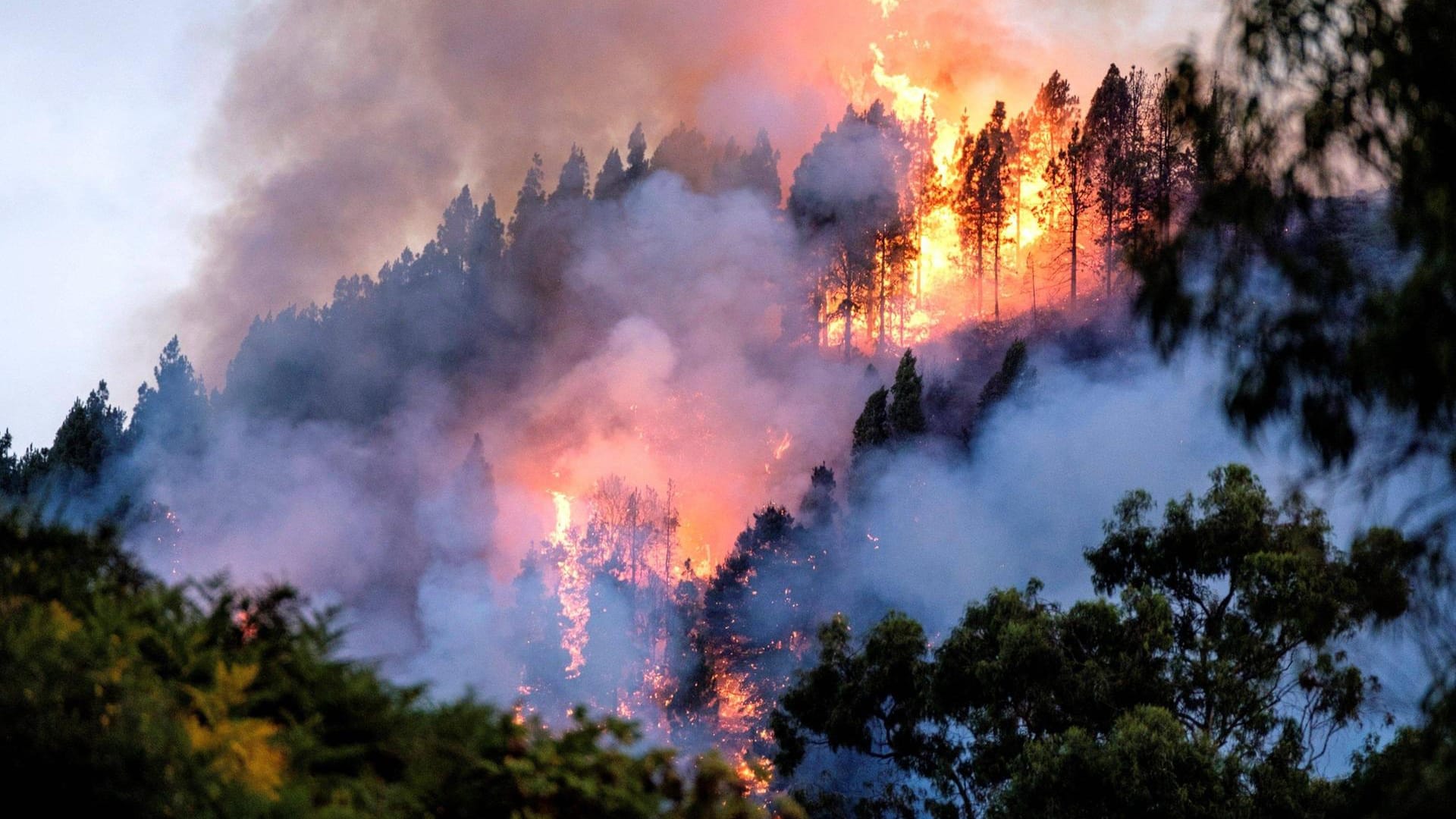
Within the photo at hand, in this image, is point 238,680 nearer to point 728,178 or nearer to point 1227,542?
point 1227,542

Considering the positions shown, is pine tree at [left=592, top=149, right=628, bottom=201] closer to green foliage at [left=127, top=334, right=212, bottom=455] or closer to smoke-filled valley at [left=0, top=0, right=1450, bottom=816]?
smoke-filled valley at [left=0, top=0, right=1450, bottom=816]

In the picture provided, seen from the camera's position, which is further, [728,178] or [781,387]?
[728,178]

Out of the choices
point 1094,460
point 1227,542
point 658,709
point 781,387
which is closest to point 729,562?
point 658,709

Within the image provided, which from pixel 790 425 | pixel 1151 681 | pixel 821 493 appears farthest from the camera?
pixel 790 425

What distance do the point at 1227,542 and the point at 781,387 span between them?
4788 cm

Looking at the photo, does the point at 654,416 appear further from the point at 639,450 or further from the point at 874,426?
the point at 874,426

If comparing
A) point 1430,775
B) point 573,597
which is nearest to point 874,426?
point 573,597

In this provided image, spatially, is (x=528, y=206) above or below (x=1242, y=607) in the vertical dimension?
above

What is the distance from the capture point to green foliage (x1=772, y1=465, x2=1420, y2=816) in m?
14.2

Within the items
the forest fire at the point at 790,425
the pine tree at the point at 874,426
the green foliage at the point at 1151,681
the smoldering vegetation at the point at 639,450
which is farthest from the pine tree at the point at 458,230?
the green foliage at the point at 1151,681

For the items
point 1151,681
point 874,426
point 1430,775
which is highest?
point 874,426

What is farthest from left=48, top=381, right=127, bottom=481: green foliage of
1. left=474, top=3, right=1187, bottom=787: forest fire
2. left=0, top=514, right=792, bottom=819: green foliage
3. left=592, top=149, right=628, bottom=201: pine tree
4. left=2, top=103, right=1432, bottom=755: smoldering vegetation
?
left=0, top=514, right=792, bottom=819: green foliage

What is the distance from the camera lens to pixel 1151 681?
16.2 metres

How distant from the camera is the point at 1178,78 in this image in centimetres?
665
